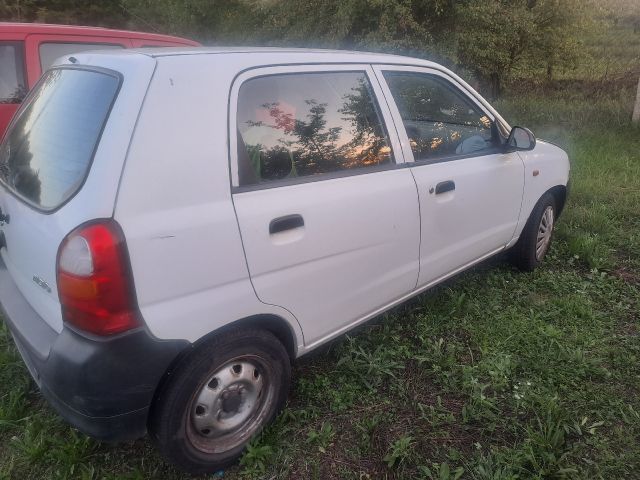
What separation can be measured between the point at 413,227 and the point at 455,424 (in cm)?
100

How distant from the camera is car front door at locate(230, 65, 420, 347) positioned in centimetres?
208

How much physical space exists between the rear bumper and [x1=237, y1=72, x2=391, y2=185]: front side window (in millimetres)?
734

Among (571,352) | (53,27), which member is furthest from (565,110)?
(53,27)

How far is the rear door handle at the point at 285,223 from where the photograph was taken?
2076mm

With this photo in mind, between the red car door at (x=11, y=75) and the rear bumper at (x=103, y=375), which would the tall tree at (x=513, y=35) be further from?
the rear bumper at (x=103, y=375)

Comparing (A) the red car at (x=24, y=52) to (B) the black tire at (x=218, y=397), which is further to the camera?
(A) the red car at (x=24, y=52)

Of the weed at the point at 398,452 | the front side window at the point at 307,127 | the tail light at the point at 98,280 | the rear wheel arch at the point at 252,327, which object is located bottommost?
the weed at the point at 398,452

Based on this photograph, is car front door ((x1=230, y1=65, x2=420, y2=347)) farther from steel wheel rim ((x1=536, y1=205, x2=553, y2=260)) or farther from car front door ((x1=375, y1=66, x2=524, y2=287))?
steel wheel rim ((x1=536, y1=205, x2=553, y2=260))

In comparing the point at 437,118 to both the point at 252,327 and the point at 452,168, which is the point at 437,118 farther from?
the point at 252,327

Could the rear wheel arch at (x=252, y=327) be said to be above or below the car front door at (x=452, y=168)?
below

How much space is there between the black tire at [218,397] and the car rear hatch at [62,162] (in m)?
0.50

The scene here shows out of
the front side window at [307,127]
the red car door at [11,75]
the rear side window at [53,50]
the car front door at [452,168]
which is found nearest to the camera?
the front side window at [307,127]

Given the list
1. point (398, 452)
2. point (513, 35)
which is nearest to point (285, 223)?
point (398, 452)

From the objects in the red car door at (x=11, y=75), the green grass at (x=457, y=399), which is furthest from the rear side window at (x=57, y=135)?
the red car door at (x=11, y=75)
